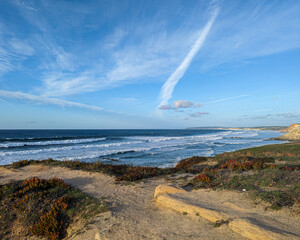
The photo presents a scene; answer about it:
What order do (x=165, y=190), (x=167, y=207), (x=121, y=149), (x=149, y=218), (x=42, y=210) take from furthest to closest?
1. (x=121, y=149)
2. (x=165, y=190)
3. (x=42, y=210)
4. (x=167, y=207)
5. (x=149, y=218)

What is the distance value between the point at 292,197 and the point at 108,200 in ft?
21.0

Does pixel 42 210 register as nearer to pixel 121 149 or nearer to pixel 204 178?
pixel 204 178

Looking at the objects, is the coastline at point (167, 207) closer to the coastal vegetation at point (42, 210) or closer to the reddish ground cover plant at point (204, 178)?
the reddish ground cover plant at point (204, 178)

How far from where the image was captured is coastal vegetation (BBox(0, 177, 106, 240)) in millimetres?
5781

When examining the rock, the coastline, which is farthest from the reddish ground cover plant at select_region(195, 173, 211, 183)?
the rock

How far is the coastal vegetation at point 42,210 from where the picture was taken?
19.0ft

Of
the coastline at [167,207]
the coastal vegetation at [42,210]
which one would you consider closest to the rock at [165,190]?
the coastline at [167,207]

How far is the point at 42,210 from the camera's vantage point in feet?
21.7

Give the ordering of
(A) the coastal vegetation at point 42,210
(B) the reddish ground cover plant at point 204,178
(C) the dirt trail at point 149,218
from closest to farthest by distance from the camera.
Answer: (C) the dirt trail at point 149,218
(A) the coastal vegetation at point 42,210
(B) the reddish ground cover plant at point 204,178


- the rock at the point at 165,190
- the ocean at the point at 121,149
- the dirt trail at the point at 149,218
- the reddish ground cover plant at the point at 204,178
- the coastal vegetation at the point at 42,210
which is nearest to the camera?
the dirt trail at the point at 149,218

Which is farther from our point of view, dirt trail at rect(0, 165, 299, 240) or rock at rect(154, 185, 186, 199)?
rock at rect(154, 185, 186, 199)

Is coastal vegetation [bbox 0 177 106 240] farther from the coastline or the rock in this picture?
the rock

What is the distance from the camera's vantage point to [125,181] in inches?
394

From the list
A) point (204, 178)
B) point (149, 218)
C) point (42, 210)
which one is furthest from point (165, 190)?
point (42, 210)
